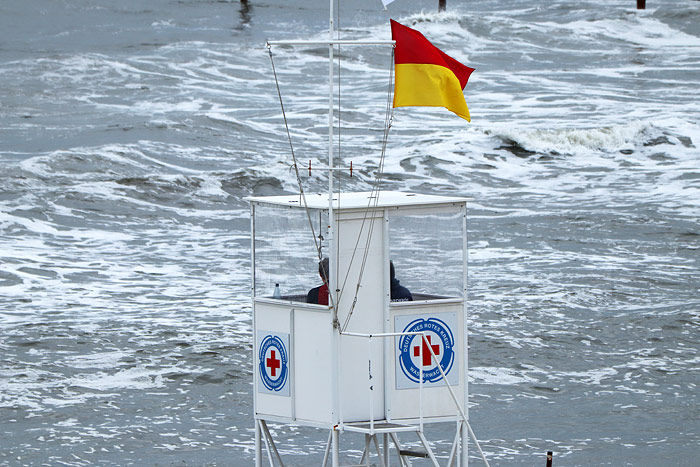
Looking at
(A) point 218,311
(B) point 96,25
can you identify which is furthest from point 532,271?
(B) point 96,25

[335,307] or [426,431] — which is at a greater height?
[335,307]

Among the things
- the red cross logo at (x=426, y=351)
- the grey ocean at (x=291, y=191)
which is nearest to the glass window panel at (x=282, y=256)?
the red cross logo at (x=426, y=351)

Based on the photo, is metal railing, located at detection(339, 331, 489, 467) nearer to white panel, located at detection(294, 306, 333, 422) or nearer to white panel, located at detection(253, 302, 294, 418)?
white panel, located at detection(294, 306, 333, 422)

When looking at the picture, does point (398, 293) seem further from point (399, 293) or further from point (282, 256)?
point (282, 256)

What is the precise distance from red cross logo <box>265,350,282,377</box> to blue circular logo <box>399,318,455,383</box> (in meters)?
0.88

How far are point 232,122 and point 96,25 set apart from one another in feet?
77.1

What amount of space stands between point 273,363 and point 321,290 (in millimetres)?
651

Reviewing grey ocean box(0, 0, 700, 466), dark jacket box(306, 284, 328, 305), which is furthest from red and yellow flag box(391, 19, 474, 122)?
grey ocean box(0, 0, 700, 466)

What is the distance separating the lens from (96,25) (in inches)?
2224

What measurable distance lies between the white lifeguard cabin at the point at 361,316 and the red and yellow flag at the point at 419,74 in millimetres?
774

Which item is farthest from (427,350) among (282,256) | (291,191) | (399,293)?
(291,191)

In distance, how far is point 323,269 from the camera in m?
8.43

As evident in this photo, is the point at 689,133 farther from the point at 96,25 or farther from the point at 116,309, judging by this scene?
the point at 96,25

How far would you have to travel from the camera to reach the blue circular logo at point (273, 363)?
8562 mm
